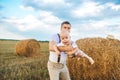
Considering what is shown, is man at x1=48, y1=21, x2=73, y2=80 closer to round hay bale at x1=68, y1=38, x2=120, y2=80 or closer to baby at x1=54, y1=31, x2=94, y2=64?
baby at x1=54, y1=31, x2=94, y2=64

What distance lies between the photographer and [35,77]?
23.6ft

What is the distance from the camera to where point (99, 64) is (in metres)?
6.27

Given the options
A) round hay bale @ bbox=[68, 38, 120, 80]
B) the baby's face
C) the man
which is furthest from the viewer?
round hay bale @ bbox=[68, 38, 120, 80]

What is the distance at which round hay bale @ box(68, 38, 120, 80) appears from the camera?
20.4ft

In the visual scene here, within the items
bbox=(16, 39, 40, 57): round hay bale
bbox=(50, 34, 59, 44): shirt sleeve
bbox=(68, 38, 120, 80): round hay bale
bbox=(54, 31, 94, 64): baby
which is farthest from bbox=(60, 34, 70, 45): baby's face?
bbox=(16, 39, 40, 57): round hay bale

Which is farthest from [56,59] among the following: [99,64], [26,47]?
[26,47]

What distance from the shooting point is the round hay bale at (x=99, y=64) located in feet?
20.4

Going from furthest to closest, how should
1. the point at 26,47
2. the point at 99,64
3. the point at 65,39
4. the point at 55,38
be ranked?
the point at 26,47 → the point at 99,64 → the point at 55,38 → the point at 65,39

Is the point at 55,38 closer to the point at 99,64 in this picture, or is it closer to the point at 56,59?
the point at 56,59

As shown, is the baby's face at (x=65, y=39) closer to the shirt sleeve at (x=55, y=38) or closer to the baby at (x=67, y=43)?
the baby at (x=67, y=43)

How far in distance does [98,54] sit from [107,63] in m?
0.26

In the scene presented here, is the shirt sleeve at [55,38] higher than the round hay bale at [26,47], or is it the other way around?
the shirt sleeve at [55,38]

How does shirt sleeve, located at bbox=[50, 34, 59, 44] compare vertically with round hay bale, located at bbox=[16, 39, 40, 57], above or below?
above

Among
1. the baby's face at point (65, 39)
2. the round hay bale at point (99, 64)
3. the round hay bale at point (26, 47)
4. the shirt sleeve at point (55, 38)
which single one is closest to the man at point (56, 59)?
the shirt sleeve at point (55, 38)
